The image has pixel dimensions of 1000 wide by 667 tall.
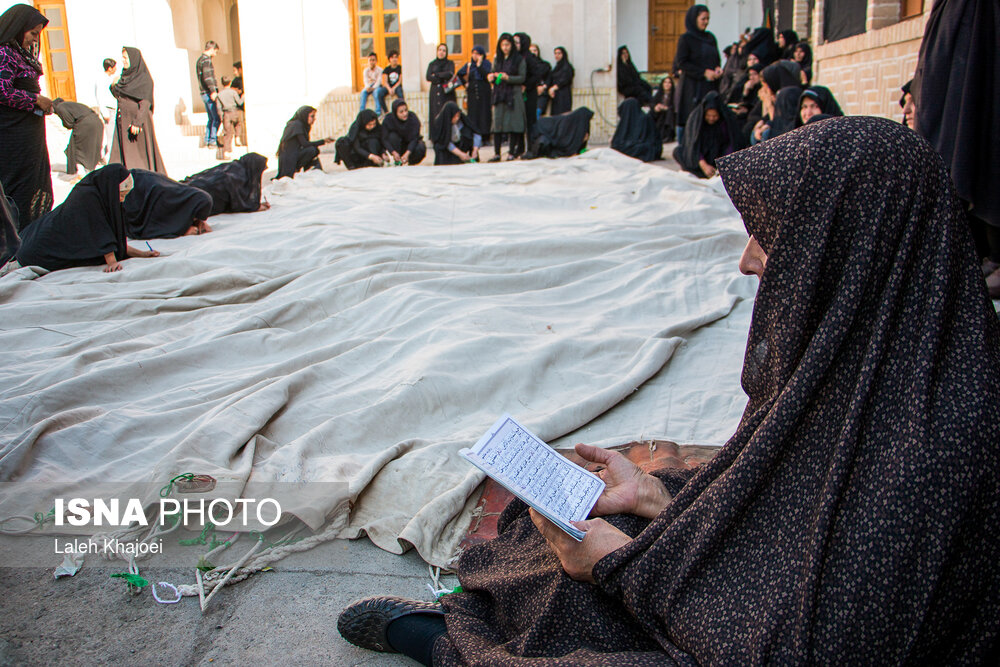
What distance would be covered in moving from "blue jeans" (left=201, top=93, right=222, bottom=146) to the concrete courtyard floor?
38.6ft

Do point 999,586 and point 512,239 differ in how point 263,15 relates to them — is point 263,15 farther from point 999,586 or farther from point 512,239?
point 999,586

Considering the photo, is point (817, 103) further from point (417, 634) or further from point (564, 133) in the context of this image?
point (417, 634)

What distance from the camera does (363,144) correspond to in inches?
407

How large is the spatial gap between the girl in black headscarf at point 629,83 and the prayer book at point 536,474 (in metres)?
12.3

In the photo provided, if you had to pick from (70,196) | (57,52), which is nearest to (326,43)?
(57,52)

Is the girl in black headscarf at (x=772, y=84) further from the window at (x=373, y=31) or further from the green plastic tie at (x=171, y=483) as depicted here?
the window at (x=373, y=31)

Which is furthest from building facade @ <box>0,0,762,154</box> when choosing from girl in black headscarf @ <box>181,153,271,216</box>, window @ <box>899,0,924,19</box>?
window @ <box>899,0,924,19</box>

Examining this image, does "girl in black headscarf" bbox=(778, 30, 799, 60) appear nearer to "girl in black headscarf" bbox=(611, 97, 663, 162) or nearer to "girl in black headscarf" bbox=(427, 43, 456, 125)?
"girl in black headscarf" bbox=(611, 97, 663, 162)

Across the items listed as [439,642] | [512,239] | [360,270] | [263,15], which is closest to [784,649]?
[439,642]

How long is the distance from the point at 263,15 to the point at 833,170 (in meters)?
12.9

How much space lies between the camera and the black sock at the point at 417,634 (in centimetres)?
152

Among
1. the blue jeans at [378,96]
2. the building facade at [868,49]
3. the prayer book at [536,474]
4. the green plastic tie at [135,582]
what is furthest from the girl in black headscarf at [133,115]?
the prayer book at [536,474]

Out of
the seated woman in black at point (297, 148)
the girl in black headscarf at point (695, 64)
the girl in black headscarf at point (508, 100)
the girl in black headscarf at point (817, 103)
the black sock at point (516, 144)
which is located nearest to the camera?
the girl in black headscarf at point (817, 103)

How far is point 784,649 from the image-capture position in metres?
1.09
